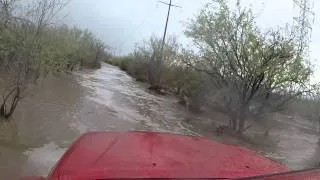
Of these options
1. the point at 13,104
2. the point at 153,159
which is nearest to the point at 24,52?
the point at 13,104

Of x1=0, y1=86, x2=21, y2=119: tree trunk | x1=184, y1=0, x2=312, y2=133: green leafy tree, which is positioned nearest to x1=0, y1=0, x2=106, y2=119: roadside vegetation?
x1=0, y1=86, x2=21, y2=119: tree trunk

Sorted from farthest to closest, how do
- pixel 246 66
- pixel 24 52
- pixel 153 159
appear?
pixel 246 66
pixel 24 52
pixel 153 159

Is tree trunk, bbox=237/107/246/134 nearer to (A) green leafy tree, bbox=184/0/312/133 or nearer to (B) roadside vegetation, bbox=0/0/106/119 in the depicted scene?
(A) green leafy tree, bbox=184/0/312/133

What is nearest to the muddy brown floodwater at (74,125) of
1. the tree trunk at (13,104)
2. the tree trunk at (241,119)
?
the tree trunk at (13,104)

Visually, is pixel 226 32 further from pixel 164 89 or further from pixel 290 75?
pixel 164 89

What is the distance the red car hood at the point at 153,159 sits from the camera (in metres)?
2.76

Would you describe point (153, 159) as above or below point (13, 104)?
above

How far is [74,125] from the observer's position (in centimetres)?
A: 1616

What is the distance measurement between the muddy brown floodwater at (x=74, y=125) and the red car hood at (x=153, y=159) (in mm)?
6042

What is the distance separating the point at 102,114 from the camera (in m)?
20.2

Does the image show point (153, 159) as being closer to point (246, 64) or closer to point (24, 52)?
point (24, 52)

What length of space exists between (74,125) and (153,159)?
44.5ft

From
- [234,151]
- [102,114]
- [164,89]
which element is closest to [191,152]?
[234,151]

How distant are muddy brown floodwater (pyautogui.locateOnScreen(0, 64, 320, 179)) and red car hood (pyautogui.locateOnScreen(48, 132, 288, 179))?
604 cm
